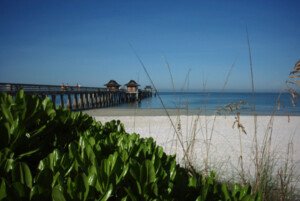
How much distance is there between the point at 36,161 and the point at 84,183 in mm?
785

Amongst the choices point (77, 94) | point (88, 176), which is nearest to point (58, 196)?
point (88, 176)

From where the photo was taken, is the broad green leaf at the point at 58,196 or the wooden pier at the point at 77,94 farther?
the wooden pier at the point at 77,94

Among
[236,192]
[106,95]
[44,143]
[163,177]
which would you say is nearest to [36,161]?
[44,143]

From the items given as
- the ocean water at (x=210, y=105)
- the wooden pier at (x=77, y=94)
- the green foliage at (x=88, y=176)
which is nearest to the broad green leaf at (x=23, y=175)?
the green foliage at (x=88, y=176)

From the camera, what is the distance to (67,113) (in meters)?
1.89

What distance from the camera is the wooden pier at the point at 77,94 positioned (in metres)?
14.8

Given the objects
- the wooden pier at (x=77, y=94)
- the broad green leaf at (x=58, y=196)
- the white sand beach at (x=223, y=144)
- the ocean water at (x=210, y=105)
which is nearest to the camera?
the broad green leaf at (x=58, y=196)

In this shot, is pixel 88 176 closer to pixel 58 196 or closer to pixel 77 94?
pixel 58 196

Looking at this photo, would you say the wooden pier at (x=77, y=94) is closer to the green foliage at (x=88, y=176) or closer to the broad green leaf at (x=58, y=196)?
the green foliage at (x=88, y=176)

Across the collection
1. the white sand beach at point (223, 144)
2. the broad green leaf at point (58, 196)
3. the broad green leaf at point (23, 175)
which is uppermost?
the broad green leaf at point (23, 175)

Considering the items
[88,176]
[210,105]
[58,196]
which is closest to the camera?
[58,196]

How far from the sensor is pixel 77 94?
81.8 feet

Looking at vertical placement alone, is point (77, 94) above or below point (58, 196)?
above

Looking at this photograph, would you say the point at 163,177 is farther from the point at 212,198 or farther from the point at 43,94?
the point at 43,94
